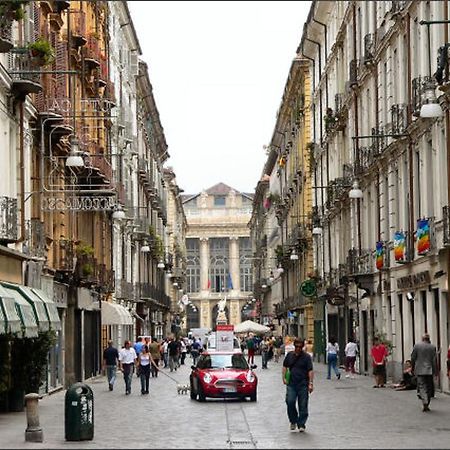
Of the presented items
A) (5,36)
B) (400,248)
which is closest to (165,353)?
(400,248)

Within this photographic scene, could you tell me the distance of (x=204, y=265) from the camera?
180m

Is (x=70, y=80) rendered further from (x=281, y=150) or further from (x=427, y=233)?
(x=281, y=150)

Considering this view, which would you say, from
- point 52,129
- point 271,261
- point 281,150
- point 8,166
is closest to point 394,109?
point 52,129

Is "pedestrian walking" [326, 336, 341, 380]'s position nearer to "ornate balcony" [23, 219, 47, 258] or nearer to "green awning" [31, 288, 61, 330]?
"ornate balcony" [23, 219, 47, 258]

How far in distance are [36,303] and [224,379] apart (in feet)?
19.2

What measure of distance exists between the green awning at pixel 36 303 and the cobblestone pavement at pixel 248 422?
2.04m

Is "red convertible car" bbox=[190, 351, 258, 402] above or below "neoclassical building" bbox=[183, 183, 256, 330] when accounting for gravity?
below

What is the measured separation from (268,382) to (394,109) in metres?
12.5

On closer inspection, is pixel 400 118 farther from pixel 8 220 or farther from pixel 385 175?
pixel 8 220

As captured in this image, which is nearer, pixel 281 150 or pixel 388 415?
pixel 388 415

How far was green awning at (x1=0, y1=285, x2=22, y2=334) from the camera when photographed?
25141 mm

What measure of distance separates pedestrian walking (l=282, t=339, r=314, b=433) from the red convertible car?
9.85m

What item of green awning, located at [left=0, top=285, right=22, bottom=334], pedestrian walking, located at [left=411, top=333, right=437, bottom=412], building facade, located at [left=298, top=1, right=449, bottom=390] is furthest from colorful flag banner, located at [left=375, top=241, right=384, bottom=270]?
green awning, located at [left=0, top=285, right=22, bottom=334]

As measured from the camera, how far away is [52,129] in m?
36.2
